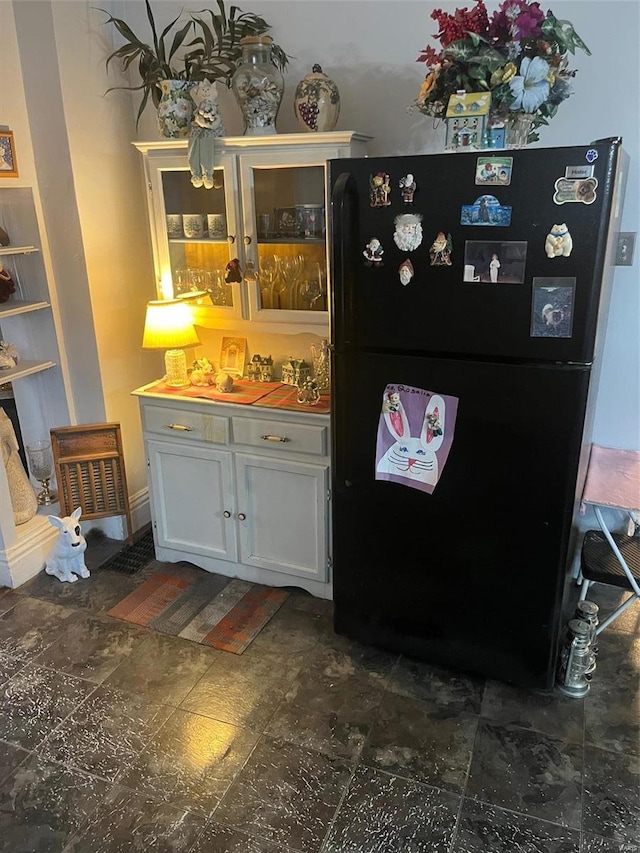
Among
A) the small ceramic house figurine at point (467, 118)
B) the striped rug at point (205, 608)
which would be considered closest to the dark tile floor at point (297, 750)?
the striped rug at point (205, 608)

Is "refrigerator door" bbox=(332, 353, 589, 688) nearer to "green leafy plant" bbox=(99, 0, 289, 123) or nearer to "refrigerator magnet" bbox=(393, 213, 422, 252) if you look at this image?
"refrigerator magnet" bbox=(393, 213, 422, 252)

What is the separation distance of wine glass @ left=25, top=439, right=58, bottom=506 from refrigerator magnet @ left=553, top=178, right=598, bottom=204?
2.53 m

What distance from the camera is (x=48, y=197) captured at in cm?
284

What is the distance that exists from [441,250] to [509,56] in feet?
2.02

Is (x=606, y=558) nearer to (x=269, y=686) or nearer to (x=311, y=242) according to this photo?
(x=269, y=686)

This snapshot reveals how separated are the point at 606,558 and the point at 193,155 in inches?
85.9

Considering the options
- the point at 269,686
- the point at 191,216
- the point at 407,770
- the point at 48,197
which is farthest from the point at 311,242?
the point at 407,770

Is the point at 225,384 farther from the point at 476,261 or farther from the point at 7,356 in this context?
the point at 476,261

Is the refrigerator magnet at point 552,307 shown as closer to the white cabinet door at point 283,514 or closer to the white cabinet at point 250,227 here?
the white cabinet at point 250,227

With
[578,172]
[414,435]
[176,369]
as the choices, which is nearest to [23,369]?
[176,369]

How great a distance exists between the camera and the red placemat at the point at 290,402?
2572mm

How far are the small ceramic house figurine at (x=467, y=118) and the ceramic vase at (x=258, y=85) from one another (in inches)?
33.6

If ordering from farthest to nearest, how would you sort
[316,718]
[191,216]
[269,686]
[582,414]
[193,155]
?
[191,216] < [193,155] < [269,686] < [316,718] < [582,414]

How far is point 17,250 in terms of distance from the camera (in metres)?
2.75
